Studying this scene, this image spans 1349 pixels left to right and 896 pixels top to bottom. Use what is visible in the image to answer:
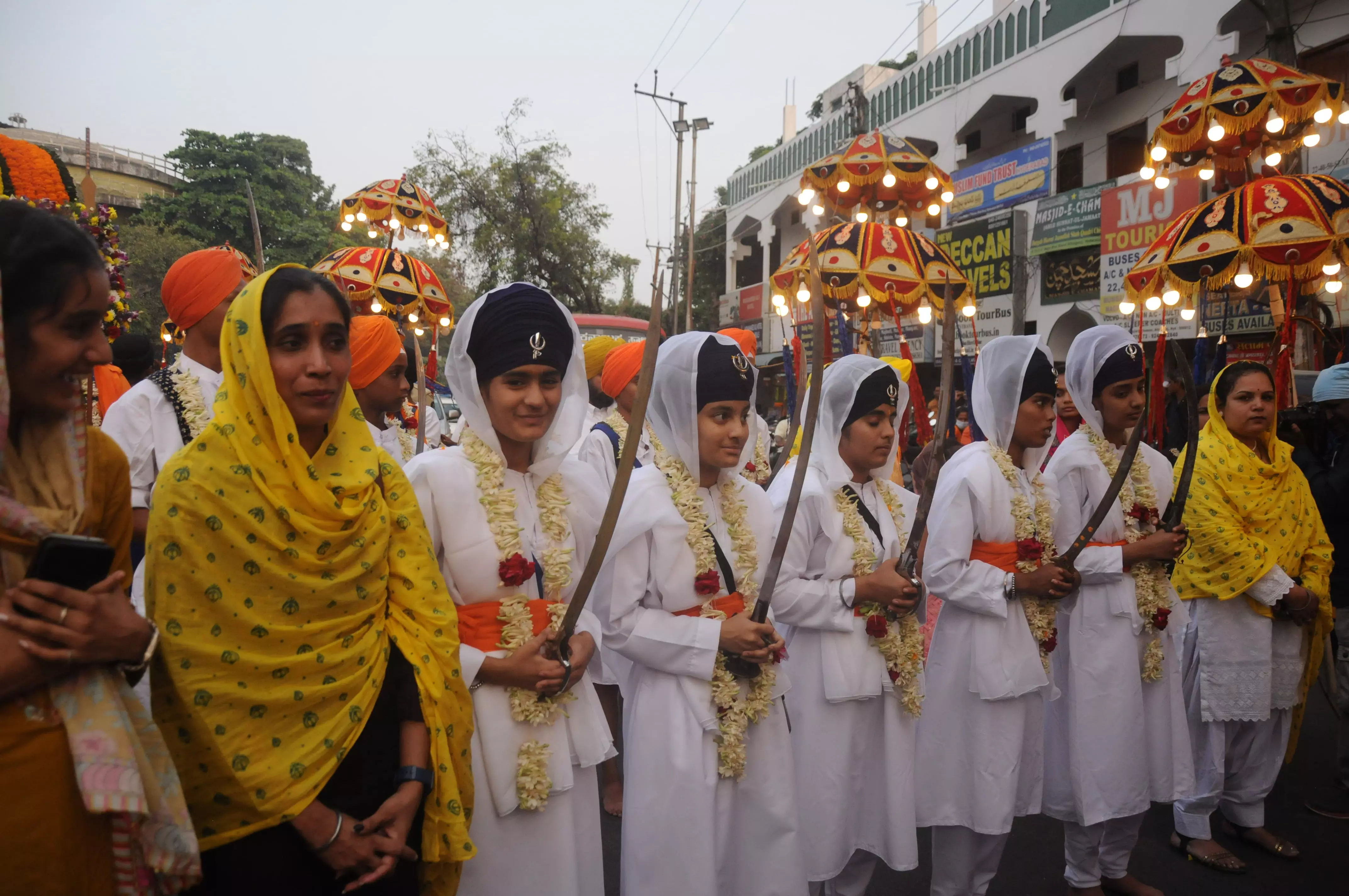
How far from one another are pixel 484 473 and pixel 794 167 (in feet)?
73.1

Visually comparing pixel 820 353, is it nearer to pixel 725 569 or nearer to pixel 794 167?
pixel 725 569

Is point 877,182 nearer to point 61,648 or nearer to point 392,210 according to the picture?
point 392,210

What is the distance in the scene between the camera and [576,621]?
2285 mm

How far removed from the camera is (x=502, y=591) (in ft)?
7.48

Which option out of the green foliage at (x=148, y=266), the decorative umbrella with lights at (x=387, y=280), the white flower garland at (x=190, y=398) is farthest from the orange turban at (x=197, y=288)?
the green foliage at (x=148, y=266)

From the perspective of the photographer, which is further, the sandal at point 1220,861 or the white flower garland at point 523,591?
the sandal at point 1220,861

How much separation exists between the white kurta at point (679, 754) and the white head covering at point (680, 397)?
14cm

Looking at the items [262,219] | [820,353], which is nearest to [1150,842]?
[820,353]

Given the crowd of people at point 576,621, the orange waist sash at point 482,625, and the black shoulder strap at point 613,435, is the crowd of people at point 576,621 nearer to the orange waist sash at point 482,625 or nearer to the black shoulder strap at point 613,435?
the orange waist sash at point 482,625

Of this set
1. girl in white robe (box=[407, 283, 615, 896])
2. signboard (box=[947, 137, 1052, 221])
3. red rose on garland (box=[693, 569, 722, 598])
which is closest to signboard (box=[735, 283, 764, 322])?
signboard (box=[947, 137, 1052, 221])

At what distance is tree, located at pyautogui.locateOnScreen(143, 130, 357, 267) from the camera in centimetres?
3209

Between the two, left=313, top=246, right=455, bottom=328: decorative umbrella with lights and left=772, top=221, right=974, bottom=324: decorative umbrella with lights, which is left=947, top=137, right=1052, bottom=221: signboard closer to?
left=772, top=221, right=974, bottom=324: decorative umbrella with lights

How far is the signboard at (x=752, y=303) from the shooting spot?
84.0ft

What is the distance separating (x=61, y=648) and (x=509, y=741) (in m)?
1.08
